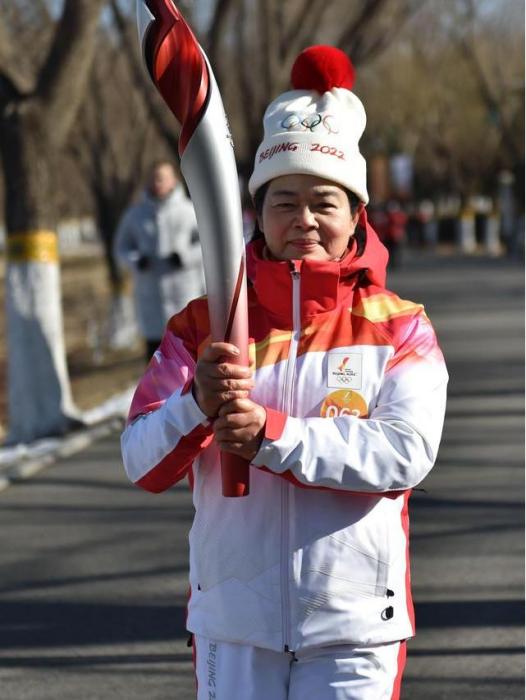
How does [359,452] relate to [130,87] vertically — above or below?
below

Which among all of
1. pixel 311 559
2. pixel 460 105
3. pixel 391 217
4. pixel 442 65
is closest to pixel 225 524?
pixel 311 559

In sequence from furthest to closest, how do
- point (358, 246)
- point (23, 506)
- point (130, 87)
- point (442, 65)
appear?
point (442, 65)
point (130, 87)
point (23, 506)
point (358, 246)

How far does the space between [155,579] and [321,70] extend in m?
3.79

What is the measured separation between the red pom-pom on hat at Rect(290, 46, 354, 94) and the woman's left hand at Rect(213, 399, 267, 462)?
0.72 metres

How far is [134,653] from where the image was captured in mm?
5148

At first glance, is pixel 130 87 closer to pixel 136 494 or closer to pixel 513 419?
pixel 513 419

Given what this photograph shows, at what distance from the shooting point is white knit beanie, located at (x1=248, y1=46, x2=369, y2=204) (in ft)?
8.71

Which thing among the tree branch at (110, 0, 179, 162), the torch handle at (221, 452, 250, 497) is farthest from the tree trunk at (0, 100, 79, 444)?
the torch handle at (221, 452, 250, 497)

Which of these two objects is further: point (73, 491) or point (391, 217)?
point (391, 217)

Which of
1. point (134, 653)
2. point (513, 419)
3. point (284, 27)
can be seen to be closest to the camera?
point (134, 653)

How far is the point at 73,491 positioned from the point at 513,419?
359cm

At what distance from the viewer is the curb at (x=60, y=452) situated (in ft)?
28.2

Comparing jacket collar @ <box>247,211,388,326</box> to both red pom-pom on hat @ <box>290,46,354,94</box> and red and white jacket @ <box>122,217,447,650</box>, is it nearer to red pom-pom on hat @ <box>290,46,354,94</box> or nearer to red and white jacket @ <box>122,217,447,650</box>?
red and white jacket @ <box>122,217,447,650</box>

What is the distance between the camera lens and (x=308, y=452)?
245 cm
